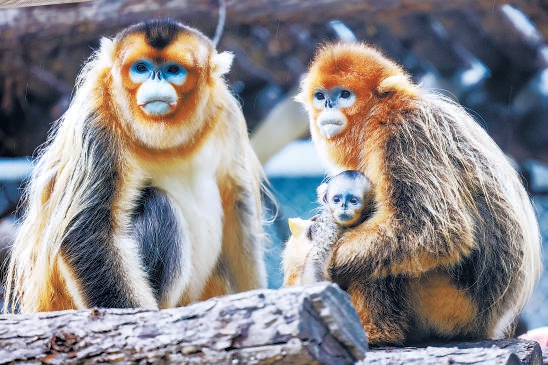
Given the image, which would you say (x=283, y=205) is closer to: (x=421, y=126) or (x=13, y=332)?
(x=421, y=126)

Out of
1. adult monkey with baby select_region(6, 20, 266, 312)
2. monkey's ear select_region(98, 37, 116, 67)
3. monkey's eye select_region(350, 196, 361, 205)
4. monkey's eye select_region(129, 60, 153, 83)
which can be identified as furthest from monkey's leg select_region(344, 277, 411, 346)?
monkey's ear select_region(98, 37, 116, 67)

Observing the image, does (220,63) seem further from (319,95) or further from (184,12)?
(184,12)

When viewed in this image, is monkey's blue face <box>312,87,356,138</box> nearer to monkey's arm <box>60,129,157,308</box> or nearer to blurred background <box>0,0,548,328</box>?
blurred background <box>0,0,548,328</box>

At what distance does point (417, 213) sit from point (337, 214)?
249mm

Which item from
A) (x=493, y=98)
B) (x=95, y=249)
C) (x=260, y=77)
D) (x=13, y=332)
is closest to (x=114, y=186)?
(x=95, y=249)

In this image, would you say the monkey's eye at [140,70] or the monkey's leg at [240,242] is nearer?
the monkey's eye at [140,70]

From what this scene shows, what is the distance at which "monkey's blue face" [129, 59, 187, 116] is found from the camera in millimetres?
2385

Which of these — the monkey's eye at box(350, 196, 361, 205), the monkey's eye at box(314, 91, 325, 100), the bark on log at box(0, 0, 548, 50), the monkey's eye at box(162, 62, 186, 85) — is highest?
the bark on log at box(0, 0, 548, 50)

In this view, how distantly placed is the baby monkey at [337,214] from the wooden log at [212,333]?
696 mm

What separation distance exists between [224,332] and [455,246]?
954 millimetres

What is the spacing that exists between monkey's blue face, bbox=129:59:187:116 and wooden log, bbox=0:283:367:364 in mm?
792

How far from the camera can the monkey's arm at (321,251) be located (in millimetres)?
2316

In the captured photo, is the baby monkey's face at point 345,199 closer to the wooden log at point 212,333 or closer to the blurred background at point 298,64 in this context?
the blurred background at point 298,64

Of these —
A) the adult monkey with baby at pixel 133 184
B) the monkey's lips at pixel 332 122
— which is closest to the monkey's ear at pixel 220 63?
the adult monkey with baby at pixel 133 184
